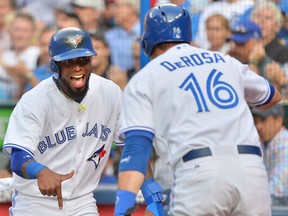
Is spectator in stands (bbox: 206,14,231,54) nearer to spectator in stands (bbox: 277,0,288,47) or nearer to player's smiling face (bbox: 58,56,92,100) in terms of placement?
spectator in stands (bbox: 277,0,288,47)

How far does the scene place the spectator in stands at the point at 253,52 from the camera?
776cm

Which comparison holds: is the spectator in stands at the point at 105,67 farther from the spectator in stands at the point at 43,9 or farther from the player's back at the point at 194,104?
the player's back at the point at 194,104

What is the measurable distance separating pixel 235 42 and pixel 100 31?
4.87ft

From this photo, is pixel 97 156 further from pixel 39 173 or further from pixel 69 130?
pixel 39 173

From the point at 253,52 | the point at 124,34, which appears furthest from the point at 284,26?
the point at 124,34

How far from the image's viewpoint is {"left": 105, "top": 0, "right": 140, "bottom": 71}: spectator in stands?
834 cm

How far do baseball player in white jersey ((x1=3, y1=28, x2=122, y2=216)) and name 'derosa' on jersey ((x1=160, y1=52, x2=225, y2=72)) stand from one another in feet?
3.91

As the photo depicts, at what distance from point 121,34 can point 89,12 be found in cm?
54

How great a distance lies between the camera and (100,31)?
861 centimetres

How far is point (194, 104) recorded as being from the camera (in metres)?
3.87

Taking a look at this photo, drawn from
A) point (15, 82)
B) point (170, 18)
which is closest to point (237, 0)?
point (15, 82)

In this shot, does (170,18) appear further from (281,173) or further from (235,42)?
(235,42)

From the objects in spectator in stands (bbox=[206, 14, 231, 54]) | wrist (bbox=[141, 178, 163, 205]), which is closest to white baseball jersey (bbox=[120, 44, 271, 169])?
wrist (bbox=[141, 178, 163, 205])

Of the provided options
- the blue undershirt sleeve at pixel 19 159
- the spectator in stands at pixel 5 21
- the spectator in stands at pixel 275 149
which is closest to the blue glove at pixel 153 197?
the blue undershirt sleeve at pixel 19 159
